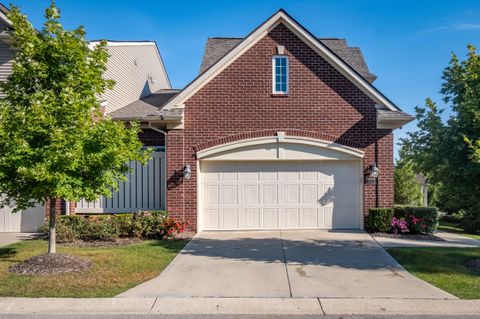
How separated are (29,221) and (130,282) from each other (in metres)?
7.49

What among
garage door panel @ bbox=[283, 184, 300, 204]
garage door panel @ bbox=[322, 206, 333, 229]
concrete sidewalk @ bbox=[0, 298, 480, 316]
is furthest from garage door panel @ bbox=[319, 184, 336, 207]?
concrete sidewalk @ bbox=[0, 298, 480, 316]

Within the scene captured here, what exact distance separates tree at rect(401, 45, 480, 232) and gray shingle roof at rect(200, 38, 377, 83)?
27.0 ft

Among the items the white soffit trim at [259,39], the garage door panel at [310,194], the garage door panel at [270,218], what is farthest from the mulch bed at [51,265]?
the garage door panel at [310,194]

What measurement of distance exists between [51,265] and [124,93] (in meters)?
10.5

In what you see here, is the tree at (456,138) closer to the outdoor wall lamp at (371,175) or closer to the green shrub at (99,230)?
the outdoor wall lamp at (371,175)

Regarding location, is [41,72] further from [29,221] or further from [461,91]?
[461,91]

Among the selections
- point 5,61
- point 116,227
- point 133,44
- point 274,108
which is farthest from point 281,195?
point 133,44

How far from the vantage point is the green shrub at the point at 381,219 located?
11.9m

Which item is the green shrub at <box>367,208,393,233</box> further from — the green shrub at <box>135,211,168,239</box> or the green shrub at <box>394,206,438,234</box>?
the green shrub at <box>135,211,168,239</box>

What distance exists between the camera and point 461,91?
8.29 meters

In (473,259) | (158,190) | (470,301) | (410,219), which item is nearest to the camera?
(470,301)

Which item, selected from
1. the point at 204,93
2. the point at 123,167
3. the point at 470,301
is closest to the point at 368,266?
the point at 470,301

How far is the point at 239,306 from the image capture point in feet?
19.7

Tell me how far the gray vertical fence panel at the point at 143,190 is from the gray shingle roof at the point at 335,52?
5125 millimetres
